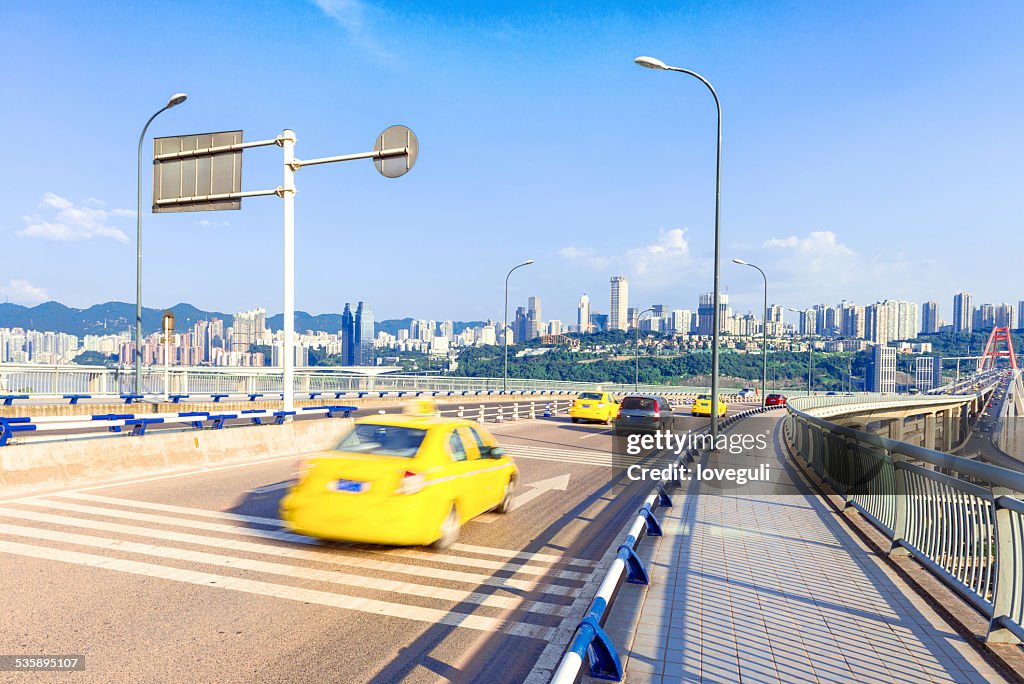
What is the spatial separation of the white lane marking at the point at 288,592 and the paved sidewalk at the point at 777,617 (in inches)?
36.4

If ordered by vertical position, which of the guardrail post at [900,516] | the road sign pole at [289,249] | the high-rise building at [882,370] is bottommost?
the high-rise building at [882,370]

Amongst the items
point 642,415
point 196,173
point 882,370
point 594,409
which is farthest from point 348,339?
point 196,173

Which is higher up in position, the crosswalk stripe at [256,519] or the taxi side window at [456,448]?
the taxi side window at [456,448]

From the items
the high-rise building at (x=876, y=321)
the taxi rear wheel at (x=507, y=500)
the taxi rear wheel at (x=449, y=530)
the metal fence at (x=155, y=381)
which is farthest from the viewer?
the high-rise building at (x=876, y=321)

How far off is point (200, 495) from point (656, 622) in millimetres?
7943

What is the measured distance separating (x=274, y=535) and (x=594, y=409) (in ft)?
74.6

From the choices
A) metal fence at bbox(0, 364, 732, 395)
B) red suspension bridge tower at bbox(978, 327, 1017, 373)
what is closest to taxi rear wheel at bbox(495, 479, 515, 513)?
metal fence at bbox(0, 364, 732, 395)

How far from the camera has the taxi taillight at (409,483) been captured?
7.20 metres

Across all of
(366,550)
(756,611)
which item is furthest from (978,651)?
(366,550)

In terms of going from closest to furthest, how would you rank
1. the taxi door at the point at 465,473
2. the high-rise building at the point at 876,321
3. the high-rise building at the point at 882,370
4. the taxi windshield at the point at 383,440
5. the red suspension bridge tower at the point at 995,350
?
the taxi windshield at the point at 383,440
the taxi door at the point at 465,473
the high-rise building at the point at 882,370
the red suspension bridge tower at the point at 995,350
the high-rise building at the point at 876,321

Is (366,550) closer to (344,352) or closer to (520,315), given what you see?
(344,352)

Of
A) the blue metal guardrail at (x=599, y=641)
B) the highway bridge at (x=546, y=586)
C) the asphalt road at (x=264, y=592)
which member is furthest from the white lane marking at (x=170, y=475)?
the blue metal guardrail at (x=599, y=641)

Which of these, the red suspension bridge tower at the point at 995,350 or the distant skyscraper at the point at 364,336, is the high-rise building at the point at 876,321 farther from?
the distant skyscraper at the point at 364,336

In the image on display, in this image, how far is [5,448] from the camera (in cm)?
1039
